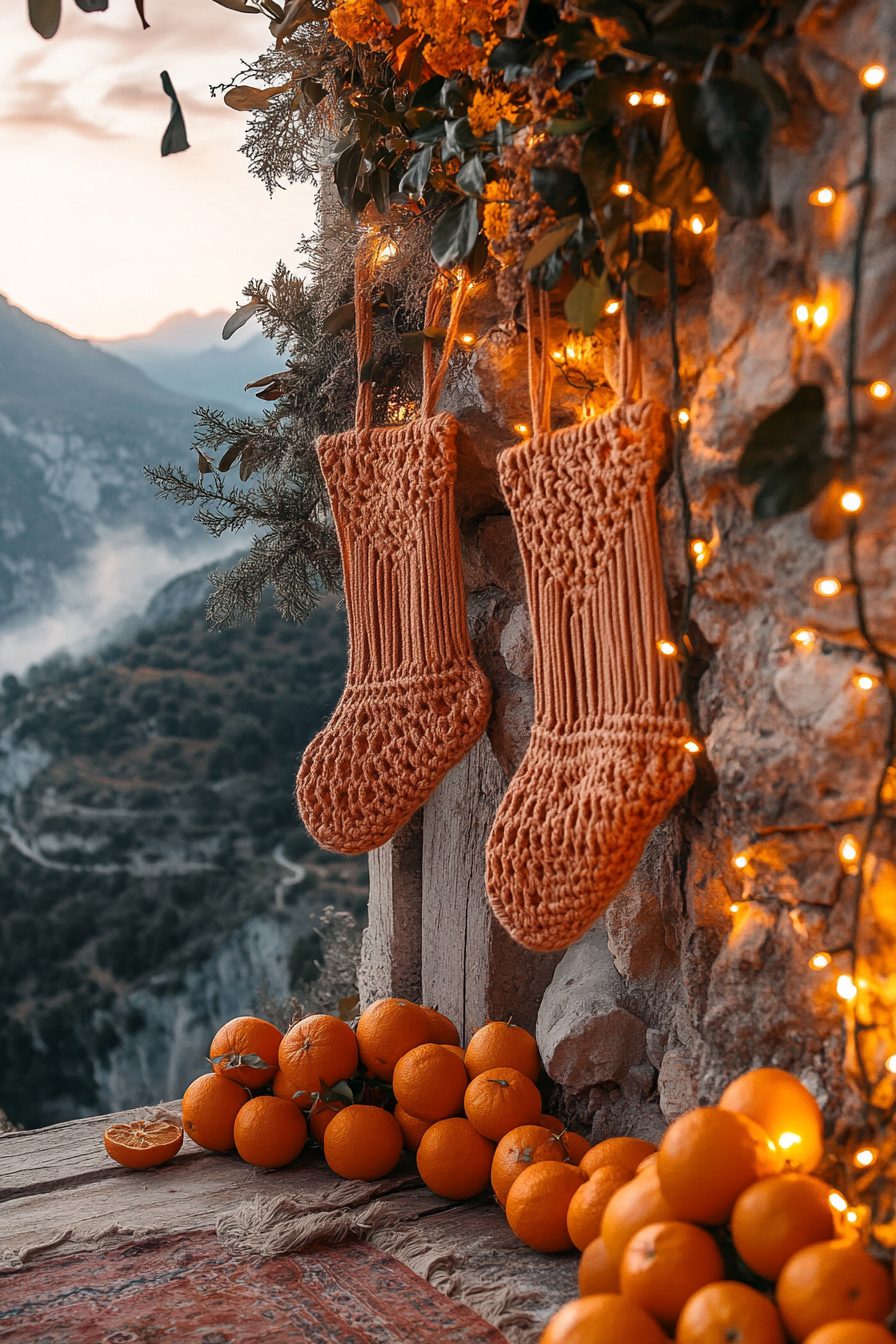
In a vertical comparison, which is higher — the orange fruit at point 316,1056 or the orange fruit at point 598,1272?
the orange fruit at point 316,1056

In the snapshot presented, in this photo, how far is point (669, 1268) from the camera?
65 cm

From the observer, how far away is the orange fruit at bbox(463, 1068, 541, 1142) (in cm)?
102

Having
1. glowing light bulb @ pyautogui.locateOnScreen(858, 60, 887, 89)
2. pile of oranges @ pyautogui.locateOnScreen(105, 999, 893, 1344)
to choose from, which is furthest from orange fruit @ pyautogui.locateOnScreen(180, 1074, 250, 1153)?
glowing light bulb @ pyautogui.locateOnScreen(858, 60, 887, 89)

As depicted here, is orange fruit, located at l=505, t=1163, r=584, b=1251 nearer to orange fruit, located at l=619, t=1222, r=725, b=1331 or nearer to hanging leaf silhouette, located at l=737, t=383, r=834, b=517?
orange fruit, located at l=619, t=1222, r=725, b=1331

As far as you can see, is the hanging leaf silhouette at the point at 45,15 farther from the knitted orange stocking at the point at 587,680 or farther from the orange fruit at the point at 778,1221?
the orange fruit at the point at 778,1221

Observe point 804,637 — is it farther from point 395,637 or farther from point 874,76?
point 395,637

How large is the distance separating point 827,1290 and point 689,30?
820mm

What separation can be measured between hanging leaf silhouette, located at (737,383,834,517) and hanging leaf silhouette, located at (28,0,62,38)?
0.73 m

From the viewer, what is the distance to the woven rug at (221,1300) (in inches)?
32.2

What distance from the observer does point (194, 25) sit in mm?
1337

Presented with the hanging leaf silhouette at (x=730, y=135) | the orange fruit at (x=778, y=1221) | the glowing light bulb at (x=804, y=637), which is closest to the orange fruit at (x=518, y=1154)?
the orange fruit at (x=778, y=1221)

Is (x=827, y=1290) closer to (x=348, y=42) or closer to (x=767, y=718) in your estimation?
(x=767, y=718)

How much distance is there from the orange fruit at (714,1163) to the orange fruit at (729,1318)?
5cm

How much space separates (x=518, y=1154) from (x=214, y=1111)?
410 mm
